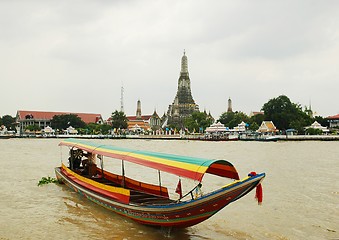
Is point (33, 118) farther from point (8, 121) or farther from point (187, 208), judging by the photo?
point (187, 208)

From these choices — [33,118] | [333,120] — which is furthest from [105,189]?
[33,118]

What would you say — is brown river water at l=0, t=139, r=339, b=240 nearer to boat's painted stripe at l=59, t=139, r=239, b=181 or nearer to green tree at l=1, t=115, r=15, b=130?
boat's painted stripe at l=59, t=139, r=239, b=181

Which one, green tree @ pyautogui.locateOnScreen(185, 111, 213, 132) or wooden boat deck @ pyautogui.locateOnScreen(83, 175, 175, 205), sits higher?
green tree @ pyautogui.locateOnScreen(185, 111, 213, 132)

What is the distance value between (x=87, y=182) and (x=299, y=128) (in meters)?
53.1

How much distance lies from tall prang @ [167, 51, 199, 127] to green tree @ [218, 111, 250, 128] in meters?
9.22

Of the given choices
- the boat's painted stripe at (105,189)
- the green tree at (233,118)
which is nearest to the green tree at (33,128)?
the green tree at (233,118)

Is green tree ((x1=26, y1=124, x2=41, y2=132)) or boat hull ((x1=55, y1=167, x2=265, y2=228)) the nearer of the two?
boat hull ((x1=55, y1=167, x2=265, y2=228))

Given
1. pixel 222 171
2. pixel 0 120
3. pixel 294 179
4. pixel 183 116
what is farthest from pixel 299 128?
pixel 0 120

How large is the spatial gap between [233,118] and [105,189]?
7246cm

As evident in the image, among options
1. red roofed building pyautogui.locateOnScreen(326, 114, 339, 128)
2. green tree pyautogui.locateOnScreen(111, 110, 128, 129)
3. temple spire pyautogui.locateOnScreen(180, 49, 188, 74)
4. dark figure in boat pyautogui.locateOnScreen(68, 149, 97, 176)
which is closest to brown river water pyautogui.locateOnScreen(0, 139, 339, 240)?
dark figure in boat pyautogui.locateOnScreen(68, 149, 97, 176)

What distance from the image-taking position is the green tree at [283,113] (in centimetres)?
6041

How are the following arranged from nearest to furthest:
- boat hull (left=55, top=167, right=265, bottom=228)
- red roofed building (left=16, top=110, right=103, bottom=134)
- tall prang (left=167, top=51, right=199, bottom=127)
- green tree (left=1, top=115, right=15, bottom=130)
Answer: boat hull (left=55, top=167, right=265, bottom=228) < tall prang (left=167, top=51, right=199, bottom=127) < red roofed building (left=16, top=110, right=103, bottom=134) < green tree (left=1, top=115, right=15, bottom=130)

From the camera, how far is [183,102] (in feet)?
303

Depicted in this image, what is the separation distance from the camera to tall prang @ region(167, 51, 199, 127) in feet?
297
